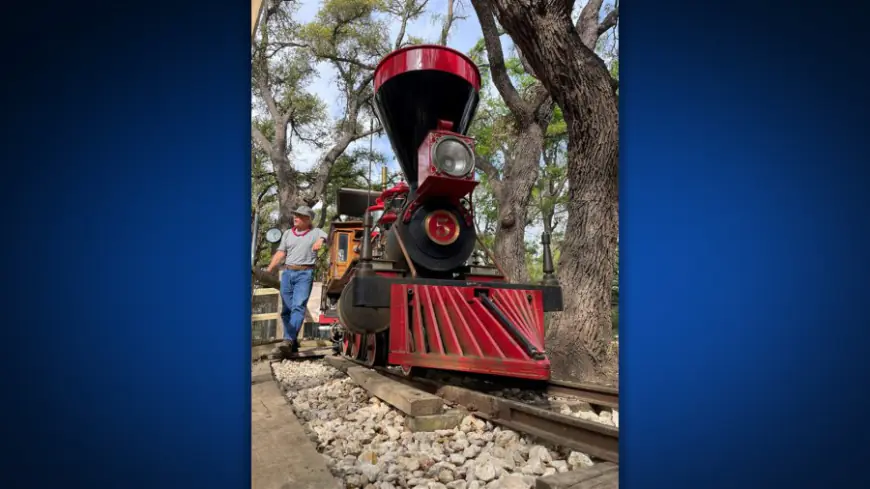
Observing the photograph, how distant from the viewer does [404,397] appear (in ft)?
8.73

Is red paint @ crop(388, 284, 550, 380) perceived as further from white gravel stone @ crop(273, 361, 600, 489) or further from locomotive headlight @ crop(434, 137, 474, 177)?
locomotive headlight @ crop(434, 137, 474, 177)

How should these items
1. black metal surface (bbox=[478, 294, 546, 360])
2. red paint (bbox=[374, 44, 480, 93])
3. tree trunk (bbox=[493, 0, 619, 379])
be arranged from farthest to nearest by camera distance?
tree trunk (bbox=[493, 0, 619, 379])
red paint (bbox=[374, 44, 480, 93])
black metal surface (bbox=[478, 294, 546, 360])

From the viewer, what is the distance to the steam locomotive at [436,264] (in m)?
2.94

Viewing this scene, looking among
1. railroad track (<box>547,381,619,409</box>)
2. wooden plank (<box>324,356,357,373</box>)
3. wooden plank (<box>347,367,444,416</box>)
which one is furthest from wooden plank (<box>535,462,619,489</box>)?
wooden plank (<box>324,356,357,373</box>)

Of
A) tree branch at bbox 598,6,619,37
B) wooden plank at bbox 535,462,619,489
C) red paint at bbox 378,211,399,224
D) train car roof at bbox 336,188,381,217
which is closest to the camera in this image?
wooden plank at bbox 535,462,619,489

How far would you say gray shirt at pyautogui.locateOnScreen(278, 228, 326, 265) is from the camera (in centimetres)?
486

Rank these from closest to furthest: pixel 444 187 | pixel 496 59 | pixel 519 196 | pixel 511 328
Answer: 1. pixel 511 328
2. pixel 444 187
3. pixel 496 59
4. pixel 519 196

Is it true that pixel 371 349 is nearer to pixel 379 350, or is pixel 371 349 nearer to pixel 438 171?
pixel 379 350

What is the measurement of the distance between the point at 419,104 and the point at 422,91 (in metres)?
0.11

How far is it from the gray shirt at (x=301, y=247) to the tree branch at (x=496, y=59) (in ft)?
11.6

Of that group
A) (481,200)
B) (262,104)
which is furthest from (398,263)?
(481,200)

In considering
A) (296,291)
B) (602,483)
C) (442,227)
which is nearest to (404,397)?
(602,483)

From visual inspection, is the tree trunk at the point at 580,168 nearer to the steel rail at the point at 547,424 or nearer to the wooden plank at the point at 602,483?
the steel rail at the point at 547,424
